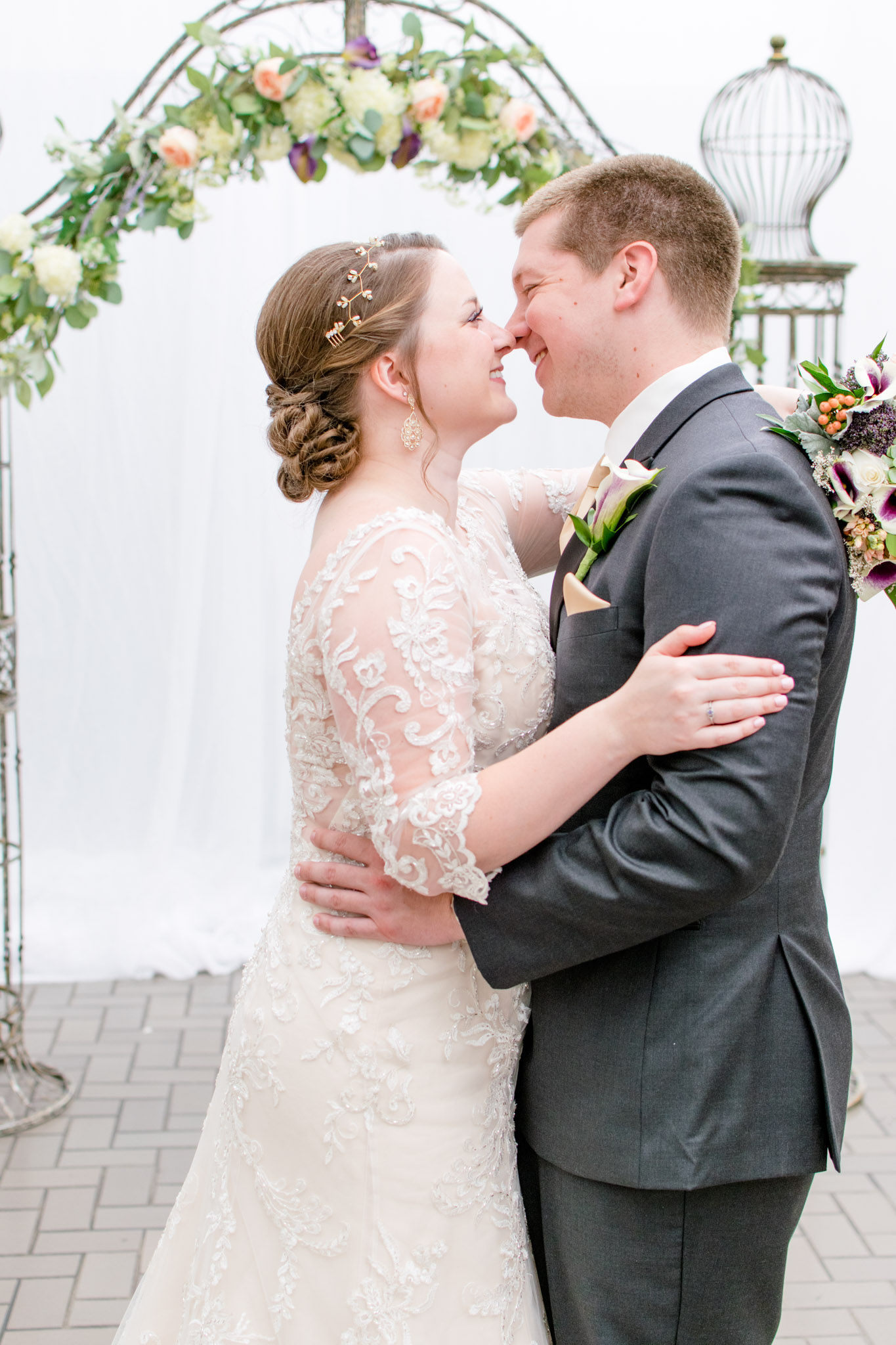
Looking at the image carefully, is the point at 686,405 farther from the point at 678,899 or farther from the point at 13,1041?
the point at 13,1041

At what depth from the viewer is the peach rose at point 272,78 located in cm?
286

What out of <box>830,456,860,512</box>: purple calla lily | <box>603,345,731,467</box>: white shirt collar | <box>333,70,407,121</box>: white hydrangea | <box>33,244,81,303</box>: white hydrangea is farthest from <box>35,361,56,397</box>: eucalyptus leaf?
<box>830,456,860,512</box>: purple calla lily

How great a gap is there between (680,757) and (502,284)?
387cm

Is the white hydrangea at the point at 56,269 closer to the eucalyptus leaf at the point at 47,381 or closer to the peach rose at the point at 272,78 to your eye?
the eucalyptus leaf at the point at 47,381

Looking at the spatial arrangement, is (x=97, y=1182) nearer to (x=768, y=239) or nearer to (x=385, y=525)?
(x=385, y=525)

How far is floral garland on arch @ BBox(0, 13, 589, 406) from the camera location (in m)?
2.91

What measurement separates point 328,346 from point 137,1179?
2.41 meters

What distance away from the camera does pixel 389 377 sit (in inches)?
75.0

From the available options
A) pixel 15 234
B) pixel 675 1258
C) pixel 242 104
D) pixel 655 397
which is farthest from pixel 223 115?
pixel 675 1258

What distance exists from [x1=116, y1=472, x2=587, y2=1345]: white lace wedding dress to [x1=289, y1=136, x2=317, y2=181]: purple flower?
1424mm

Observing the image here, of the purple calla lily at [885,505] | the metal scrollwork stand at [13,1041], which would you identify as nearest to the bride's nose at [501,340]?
the purple calla lily at [885,505]

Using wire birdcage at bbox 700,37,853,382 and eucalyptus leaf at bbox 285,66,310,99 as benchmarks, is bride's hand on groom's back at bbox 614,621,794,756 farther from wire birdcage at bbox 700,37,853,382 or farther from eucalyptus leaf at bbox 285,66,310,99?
wire birdcage at bbox 700,37,853,382

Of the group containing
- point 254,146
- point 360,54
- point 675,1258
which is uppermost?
point 360,54

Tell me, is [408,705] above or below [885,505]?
below
